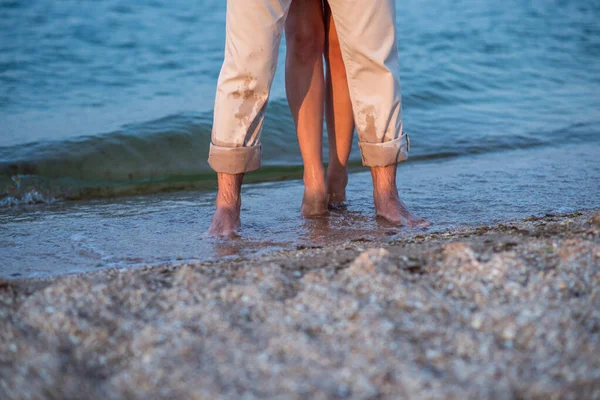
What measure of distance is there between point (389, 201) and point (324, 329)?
131 cm

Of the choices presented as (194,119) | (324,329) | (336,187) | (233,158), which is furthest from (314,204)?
(194,119)

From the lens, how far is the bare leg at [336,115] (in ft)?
8.57

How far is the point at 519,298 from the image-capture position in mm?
1458

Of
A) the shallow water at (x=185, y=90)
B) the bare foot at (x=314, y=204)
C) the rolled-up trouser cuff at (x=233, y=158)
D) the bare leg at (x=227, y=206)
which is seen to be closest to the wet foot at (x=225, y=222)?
the bare leg at (x=227, y=206)

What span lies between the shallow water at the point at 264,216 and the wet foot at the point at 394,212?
0.16 ft

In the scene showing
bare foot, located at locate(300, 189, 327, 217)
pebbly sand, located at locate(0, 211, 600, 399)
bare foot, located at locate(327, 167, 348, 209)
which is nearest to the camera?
pebbly sand, located at locate(0, 211, 600, 399)

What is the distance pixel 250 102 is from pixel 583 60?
6.31 meters

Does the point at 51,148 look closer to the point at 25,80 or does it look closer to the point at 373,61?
the point at 25,80

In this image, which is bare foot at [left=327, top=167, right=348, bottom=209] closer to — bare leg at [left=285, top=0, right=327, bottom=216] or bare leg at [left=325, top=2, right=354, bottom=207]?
bare leg at [left=325, top=2, right=354, bottom=207]

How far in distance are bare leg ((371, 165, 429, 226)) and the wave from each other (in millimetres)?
1314

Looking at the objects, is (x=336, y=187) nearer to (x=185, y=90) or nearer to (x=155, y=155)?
(x=155, y=155)

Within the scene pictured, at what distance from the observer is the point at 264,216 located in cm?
280

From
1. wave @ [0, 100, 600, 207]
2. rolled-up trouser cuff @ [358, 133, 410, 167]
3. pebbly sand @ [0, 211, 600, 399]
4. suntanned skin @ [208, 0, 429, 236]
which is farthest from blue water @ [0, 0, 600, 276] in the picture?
pebbly sand @ [0, 211, 600, 399]

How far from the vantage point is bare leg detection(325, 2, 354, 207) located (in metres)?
2.61
